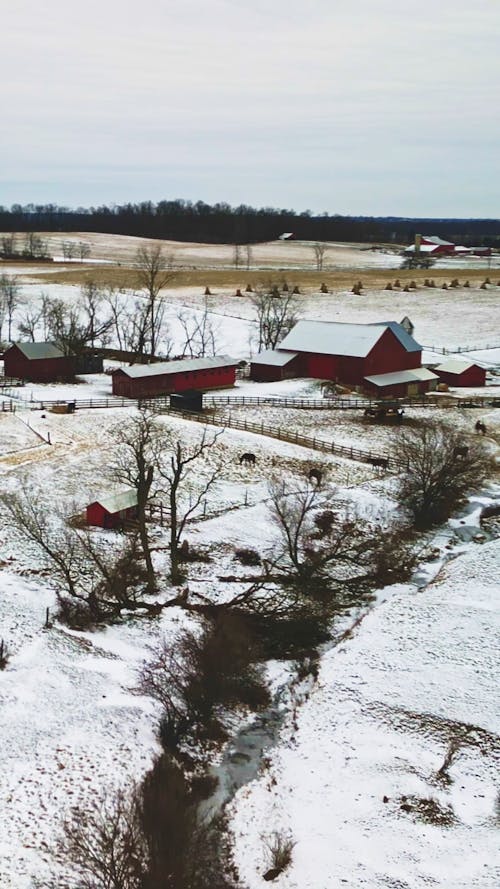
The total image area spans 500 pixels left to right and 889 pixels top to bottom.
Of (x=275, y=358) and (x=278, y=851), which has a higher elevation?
(x=275, y=358)

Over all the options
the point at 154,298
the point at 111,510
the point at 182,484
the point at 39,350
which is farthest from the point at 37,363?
the point at 111,510

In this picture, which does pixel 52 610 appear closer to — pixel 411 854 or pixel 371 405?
pixel 411 854

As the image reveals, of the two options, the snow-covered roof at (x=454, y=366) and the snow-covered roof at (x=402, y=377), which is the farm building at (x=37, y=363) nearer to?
the snow-covered roof at (x=402, y=377)

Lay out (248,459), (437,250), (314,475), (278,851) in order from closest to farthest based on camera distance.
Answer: (278,851)
(314,475)
(248,459)
(437,250)

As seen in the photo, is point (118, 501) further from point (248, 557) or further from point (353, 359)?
point (353, 359)

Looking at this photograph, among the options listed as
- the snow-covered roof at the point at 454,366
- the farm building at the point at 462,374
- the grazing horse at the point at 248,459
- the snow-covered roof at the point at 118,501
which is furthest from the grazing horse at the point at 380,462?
the snow-covered roof at the point at 454,366

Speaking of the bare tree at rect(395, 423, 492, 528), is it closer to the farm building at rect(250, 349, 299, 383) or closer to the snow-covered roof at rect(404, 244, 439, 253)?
the farm building at rect(250, 349, 299, 383)

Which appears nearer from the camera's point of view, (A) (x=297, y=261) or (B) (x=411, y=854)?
(B) (x=411, y=854)

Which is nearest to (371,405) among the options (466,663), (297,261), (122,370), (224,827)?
(122,370)
